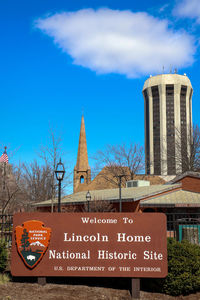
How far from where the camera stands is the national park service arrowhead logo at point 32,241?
840cm

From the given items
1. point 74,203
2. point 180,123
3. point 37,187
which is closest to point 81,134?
point 37,187

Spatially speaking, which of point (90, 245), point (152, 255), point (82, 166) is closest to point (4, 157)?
point (90, 245)

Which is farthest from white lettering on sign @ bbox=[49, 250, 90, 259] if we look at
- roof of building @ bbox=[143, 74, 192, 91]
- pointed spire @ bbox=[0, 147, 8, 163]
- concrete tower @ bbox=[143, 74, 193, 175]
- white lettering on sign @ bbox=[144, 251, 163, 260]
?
roof of building @ bbox=[143, 74, 192, 91]

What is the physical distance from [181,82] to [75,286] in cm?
16754

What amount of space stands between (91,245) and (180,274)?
2.34 m

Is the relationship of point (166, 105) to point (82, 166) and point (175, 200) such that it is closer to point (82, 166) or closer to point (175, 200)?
point (82, 166)

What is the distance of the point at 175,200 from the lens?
25.5 metres

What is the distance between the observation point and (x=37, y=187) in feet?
136

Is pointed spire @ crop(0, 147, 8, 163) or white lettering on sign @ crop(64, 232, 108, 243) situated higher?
pointed spire @ crop(0, 147, 8, 163)

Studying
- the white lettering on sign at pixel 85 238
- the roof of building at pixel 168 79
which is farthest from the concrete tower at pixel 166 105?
the white lettering on sign at pixel 85 238

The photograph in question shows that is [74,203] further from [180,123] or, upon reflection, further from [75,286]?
[180,123]

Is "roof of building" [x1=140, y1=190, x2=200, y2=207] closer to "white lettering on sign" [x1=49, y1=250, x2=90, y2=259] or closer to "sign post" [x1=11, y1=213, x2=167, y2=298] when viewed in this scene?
"sign post" [x1=11, y1=213, x2=167, y2=298]

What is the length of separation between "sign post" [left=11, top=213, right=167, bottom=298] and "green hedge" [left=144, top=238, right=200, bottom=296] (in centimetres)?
36

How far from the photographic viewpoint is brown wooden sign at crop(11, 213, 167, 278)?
8.23m
